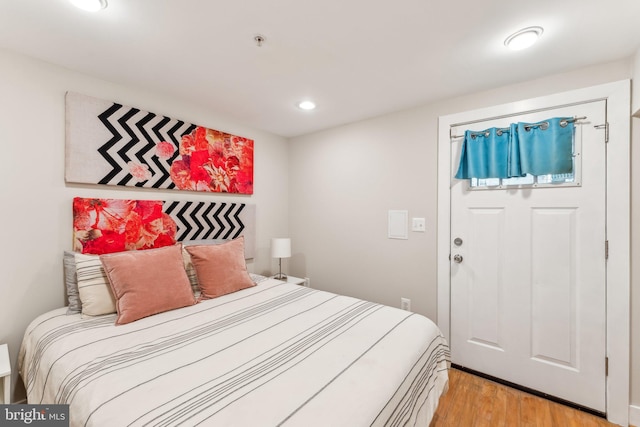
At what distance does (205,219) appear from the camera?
2678 mm

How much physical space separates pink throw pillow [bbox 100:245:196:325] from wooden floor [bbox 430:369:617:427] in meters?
1.92

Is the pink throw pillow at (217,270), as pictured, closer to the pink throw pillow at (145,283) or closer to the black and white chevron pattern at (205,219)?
the pink throw pillow at (145,283)

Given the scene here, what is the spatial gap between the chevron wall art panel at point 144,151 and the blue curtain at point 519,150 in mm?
2252

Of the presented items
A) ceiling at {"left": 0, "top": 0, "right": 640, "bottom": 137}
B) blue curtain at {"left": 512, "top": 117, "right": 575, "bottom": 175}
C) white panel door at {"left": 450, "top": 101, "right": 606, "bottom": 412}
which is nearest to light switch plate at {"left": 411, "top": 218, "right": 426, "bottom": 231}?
white panel door at {"left": 450, "top": 101, "right": 606, "bottom": 412}

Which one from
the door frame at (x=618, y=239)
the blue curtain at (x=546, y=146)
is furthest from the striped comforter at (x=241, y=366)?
the blue curtain at (x=546, y=146)

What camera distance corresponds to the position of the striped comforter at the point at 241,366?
0.95m

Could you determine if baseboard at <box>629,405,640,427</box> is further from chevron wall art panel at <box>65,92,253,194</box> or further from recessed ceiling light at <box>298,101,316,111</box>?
chevron wall art panel at <box>65,92,253,194</box>

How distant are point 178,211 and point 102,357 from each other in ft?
4.70

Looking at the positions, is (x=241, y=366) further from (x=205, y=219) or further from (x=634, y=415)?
(x=634, y=415)

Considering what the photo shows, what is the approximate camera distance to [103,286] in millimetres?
1750

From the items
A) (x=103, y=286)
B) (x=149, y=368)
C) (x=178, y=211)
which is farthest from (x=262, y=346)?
(x=178, y=211)

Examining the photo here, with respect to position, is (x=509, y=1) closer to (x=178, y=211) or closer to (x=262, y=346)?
(x=262, y=346)

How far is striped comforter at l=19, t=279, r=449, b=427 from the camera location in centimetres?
95

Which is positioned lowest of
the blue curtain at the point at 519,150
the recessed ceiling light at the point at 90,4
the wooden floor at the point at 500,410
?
the wooden floor at the point at 500,410
